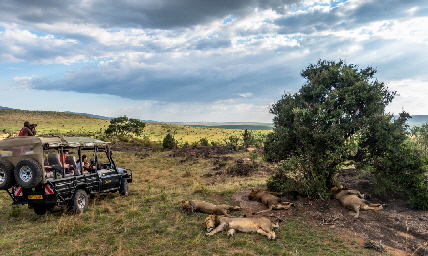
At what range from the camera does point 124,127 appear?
198ft

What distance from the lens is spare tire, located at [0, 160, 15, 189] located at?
836 centimetres

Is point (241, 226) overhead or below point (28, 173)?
below

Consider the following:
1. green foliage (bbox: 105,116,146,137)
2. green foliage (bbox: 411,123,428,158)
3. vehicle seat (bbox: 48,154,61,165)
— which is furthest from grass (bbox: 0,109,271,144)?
vehicle seat (bbox: 48,154,61,165)

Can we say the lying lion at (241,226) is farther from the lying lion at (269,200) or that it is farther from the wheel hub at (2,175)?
the wheel hub at (2,175)

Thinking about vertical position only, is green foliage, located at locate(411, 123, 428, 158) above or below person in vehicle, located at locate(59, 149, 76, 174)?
above

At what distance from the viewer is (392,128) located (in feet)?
31.5

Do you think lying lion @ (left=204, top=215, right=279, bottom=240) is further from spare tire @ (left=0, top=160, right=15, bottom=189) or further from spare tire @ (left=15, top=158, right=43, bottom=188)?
spare tire @ (left=0, top=160, right=15, bottom=189)

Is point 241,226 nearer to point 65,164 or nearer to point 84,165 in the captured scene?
point 65,164

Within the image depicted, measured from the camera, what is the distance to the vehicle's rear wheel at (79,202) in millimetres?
9569

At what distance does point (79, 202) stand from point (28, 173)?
221 cm

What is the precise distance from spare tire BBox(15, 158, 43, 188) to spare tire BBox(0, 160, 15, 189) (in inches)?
10.5

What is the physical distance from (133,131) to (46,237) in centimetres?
5611

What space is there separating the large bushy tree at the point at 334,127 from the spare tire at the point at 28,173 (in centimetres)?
838

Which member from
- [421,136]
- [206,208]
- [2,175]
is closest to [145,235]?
[206,208]
